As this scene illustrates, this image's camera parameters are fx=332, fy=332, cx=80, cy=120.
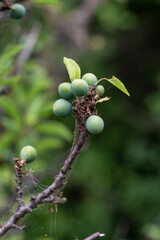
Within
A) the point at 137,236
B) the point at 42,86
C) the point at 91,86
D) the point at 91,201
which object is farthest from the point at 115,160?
the point at 91,86

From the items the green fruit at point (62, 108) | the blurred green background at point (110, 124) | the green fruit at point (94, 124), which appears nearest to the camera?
the green fruit at point (94, 124)

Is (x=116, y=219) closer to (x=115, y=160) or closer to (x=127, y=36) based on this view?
(x=115, y=160)

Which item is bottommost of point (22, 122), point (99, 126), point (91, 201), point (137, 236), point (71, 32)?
point (137, 236)

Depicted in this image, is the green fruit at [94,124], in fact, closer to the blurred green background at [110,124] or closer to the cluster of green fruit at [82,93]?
the cluster of green fruit at [82,93]

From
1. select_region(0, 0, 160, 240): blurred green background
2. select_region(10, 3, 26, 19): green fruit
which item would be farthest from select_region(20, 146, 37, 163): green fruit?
select_region(0, 0, 160, 240): blurred green background

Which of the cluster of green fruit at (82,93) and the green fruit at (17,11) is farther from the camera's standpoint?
the green fruit at (17,11)

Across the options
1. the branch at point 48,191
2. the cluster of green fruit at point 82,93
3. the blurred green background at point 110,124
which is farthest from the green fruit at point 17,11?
the blurred green background at point 110,124

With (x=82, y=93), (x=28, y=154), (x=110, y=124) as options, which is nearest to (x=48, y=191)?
(x=28, y=154)
